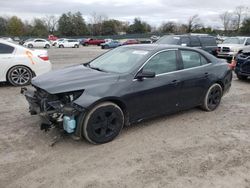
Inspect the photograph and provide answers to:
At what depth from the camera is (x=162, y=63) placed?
17.7ft

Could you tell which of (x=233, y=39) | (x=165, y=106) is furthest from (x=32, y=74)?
(x=233, y=39)

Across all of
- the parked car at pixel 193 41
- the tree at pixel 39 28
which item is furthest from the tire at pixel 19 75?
the tree at pixel 39 28

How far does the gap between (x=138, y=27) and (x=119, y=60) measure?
95.3 metres

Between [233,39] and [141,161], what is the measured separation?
16840mm

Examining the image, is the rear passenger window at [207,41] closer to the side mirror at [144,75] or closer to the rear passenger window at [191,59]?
the rear passenger window at [191,59]

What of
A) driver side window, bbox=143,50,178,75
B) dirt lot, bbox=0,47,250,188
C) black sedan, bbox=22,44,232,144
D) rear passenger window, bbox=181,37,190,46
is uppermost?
rear passenger window, bbox=181,37,190,46

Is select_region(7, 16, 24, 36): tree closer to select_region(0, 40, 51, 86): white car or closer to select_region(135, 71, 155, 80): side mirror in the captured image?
select_region(0, 40, 51, 86): white car

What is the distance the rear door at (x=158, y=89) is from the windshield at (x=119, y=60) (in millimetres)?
252

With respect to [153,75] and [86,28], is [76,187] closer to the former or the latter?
[153,75]

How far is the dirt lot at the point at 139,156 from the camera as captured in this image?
3.57 metres

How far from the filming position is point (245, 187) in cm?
345

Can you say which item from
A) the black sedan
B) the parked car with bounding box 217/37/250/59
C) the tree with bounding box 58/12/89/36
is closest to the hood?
the black sedan

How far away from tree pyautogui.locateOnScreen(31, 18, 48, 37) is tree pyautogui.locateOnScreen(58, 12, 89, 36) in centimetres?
551

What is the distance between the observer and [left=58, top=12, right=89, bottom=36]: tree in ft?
310
